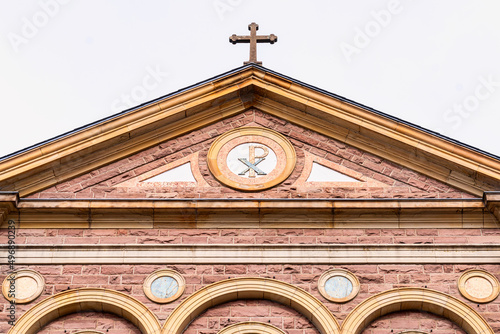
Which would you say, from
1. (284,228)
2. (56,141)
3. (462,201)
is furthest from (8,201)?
(462,201)

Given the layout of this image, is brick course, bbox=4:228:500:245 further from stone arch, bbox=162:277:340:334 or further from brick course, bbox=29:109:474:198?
stone arch, bbox=162:277:340:334

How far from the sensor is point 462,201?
18031 mm

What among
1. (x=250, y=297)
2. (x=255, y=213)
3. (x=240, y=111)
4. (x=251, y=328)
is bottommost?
(x=251, y=328)

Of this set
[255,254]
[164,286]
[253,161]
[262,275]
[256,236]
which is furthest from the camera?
[253,161]

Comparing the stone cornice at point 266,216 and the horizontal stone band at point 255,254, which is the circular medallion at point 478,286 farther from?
the stone cornice at point 266,216

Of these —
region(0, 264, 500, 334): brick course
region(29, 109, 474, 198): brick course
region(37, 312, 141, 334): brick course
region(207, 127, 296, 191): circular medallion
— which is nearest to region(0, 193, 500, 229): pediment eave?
region(29, 109, 474, 198): brick course

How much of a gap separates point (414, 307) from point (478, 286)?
102 centimetres

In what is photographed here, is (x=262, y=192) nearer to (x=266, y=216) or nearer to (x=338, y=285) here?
(x=266, y=216)

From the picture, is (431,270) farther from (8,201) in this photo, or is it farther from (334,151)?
(8,201)

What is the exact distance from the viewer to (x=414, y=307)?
56.6 ft

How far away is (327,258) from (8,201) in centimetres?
497

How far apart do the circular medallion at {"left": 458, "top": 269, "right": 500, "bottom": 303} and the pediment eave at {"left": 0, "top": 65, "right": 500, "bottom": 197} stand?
1.49 meters

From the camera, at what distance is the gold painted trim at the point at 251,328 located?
17.0 m

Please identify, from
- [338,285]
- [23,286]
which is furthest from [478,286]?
[23,286]
